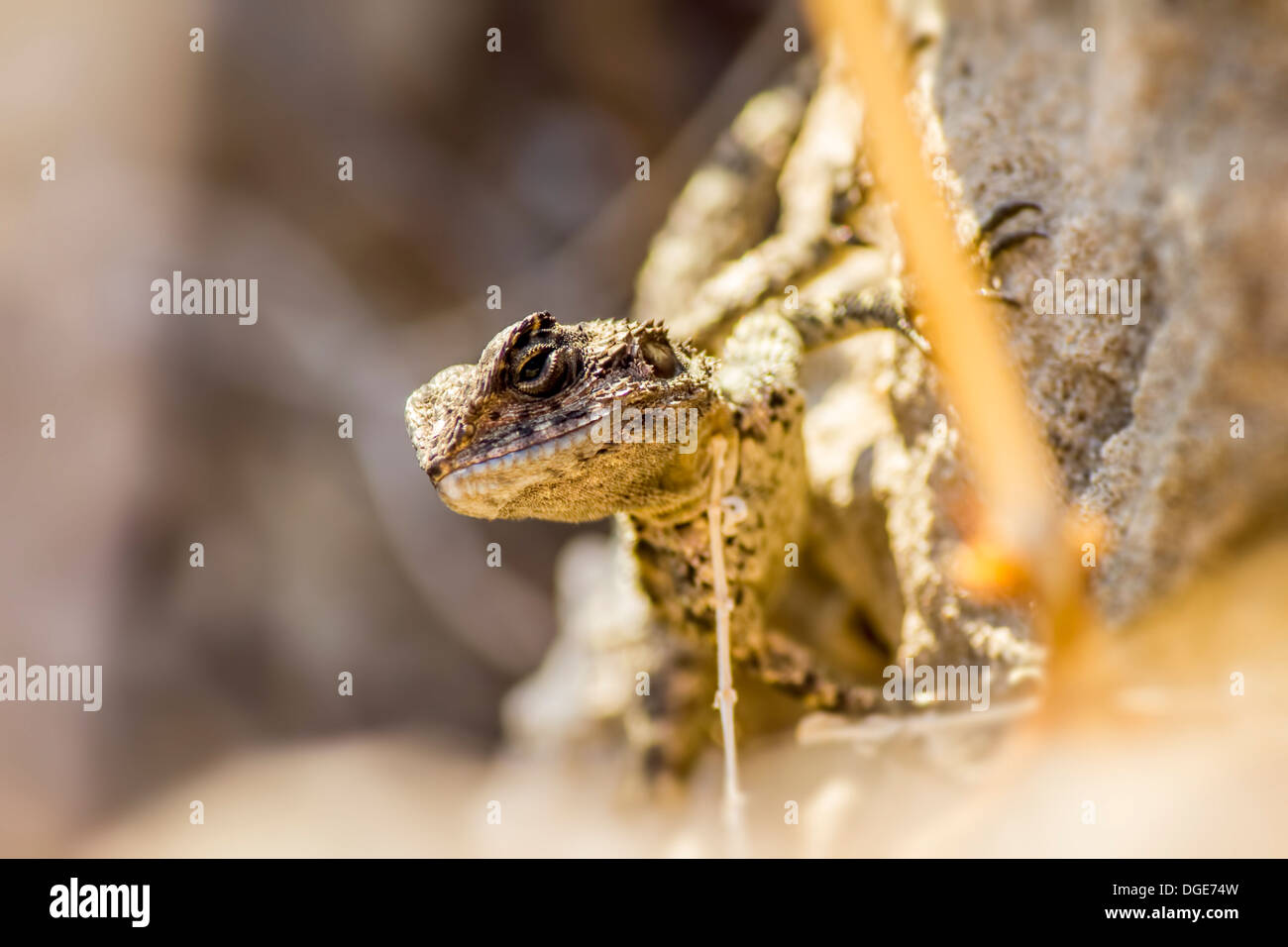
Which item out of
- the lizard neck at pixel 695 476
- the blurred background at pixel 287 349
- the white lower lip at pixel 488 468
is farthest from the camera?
the blurred background at pixel 287 349

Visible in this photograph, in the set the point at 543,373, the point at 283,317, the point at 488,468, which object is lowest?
the point at 488,468

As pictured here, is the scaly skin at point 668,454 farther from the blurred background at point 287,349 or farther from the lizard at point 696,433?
the blurred background at point 287,349

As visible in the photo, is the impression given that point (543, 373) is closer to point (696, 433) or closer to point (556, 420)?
point (556, 420)

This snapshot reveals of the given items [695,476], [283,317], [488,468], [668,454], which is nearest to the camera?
[488,468]

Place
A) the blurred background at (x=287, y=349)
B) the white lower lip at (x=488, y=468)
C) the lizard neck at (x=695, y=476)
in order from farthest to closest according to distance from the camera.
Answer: the blurred background at (x=287, y=349) → the lizard neck at (x=695, y=476) → the white lower lip at (x=488, y=468)

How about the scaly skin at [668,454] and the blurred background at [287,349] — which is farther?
the blurred background at [287,349]

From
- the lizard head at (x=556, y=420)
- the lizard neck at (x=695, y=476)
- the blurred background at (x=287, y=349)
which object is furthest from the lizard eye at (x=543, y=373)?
the blurred background at (x=287, y=349)

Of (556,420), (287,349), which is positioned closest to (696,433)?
(556,420)
